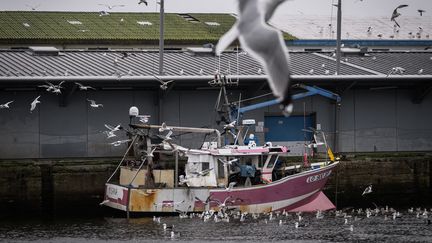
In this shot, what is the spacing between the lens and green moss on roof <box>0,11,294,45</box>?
164 feet

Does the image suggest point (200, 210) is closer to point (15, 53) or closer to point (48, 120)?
point (48, 120)

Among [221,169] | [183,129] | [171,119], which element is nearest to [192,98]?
[171,119]

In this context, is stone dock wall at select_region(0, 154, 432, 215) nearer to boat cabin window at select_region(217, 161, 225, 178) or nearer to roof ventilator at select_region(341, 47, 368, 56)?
boat cabin window at select_region(217, 161, 225, 178)

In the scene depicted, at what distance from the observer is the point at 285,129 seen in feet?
126

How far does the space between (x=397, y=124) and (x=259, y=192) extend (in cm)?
963

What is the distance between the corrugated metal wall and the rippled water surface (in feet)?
16.5

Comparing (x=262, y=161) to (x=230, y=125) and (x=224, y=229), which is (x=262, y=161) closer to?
(x=230, y=125)

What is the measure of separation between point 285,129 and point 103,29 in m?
17.0

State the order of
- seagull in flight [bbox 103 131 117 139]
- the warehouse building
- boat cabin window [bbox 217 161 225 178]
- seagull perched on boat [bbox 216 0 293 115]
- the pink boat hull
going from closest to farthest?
seagull perched on boat [bbox 216 0 293 115] < the pink boat hull < boat cabin window [bbox 217 161 225 178] < seagull in flight [bbox 103 131 117 139] < the warehouse building

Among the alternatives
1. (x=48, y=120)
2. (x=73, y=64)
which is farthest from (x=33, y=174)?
(x=73, y=64)

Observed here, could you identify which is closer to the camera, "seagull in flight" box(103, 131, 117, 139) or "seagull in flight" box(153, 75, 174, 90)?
"seagull in flight" box(153, 75, 174, 90)

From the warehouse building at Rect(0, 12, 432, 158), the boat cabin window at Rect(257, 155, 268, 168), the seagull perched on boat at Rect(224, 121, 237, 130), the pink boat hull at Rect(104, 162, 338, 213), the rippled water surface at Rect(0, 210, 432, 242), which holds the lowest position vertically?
the rippled water surface at Rect(0, 210, 432, 242)

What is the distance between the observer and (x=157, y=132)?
119ft

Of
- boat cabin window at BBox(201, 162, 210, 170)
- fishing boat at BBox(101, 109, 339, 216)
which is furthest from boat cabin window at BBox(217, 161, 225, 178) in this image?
boat cabin window at BBox(201, 162, 210, 170)
